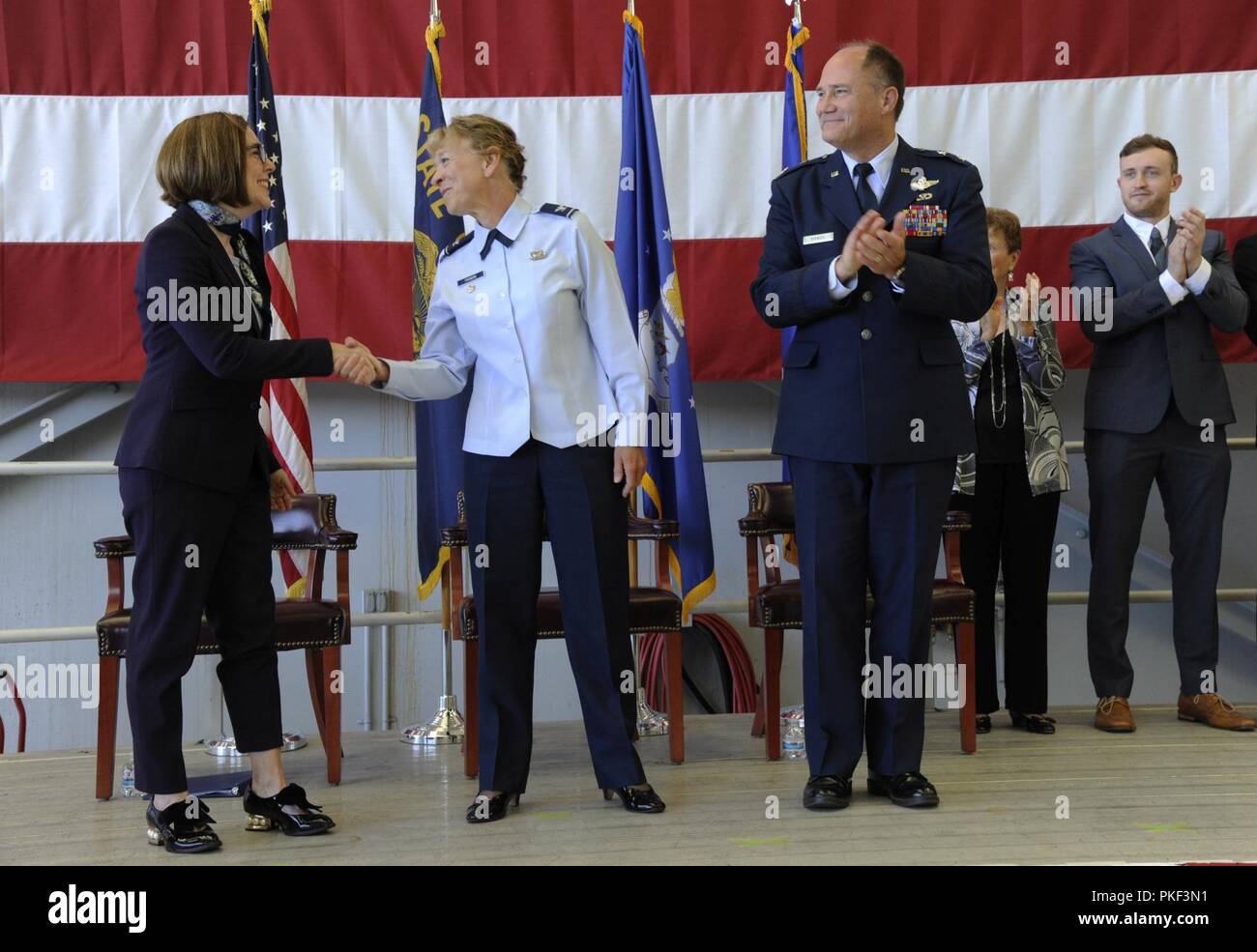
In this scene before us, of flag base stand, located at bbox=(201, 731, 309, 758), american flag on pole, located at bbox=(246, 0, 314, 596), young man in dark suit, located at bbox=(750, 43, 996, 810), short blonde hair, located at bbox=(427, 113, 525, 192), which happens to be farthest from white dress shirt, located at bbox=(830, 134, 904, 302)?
flag base stand, located at bbox=(201, 731, 309, 758)

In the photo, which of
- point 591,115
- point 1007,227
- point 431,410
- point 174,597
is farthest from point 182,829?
point 591,115

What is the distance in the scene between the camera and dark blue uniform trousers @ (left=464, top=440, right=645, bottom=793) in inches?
112

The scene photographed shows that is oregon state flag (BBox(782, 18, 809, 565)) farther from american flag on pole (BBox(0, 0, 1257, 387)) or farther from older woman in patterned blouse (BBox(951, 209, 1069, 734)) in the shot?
older woman in patterned blouse (BBox(951, 209, 1069, 734))

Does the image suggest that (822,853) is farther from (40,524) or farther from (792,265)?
(40,524)

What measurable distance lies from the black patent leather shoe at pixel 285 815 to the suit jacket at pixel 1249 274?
10.4ft

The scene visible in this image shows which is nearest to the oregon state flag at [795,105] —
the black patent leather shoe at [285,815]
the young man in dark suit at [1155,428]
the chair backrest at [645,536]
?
the chair backrest at [645,536]

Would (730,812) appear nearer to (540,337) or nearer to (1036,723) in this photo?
(540,337)

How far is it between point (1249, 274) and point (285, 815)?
3.34m

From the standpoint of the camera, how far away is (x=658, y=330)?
13.5 feet

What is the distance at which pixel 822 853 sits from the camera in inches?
100

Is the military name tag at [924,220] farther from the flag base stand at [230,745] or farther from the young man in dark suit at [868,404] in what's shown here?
the flag base stand at [230,745]

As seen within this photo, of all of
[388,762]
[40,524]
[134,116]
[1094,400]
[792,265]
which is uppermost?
[134,116]

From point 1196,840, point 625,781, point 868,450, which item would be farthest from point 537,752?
point 1196,840

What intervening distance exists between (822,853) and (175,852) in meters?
1.39
